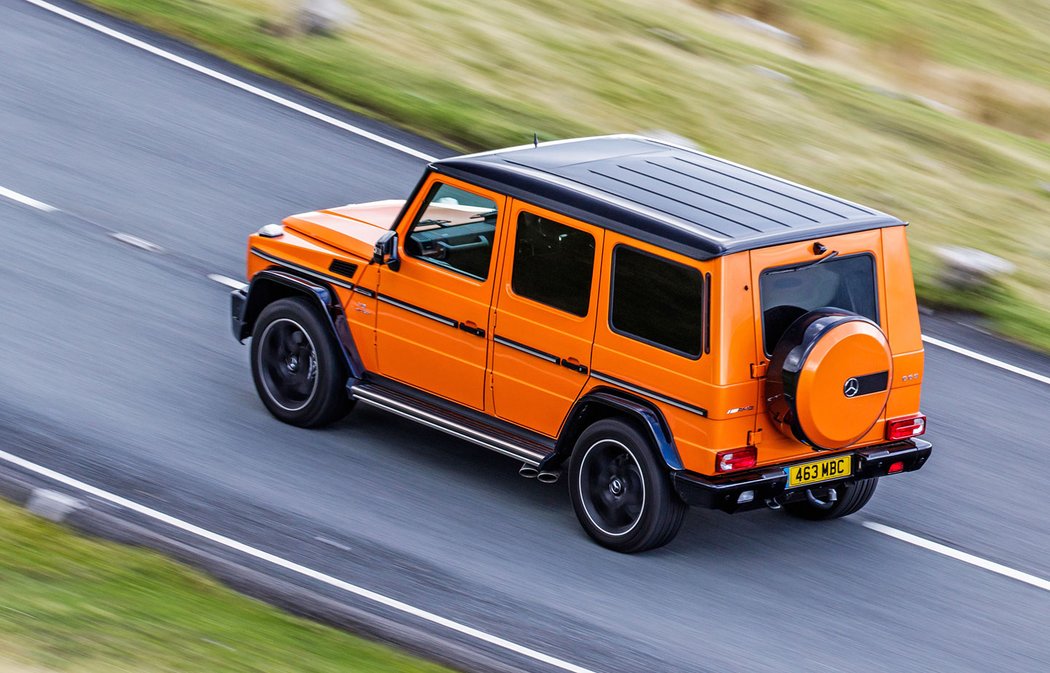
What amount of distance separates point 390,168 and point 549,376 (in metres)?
6.12

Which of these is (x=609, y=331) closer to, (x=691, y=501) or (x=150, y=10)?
(x=691, y=501)

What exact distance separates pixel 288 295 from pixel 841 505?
3.81 meters

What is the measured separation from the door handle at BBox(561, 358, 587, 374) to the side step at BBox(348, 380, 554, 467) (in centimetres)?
49

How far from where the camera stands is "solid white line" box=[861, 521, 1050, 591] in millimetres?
9406

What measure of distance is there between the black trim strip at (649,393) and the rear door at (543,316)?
118mm

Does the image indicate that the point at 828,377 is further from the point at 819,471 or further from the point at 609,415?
the point at 609,415

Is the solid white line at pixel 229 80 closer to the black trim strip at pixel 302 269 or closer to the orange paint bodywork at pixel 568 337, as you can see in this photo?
the black trim strip at pixel 302 269

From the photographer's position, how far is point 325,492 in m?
9.59

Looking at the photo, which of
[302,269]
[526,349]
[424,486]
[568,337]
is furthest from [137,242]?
[568,337]

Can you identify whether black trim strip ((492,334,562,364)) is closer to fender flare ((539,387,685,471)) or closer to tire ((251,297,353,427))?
fender flare ((539,387,685,471))

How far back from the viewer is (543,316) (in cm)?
910

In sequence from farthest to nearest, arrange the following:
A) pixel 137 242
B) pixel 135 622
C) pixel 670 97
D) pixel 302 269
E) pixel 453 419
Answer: pixel 670 97 < pixel 137 242 < pixel 302 269 < pixel 453 419 < pixel 135 622

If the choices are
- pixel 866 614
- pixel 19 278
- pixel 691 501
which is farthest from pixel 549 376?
pixel 19 278

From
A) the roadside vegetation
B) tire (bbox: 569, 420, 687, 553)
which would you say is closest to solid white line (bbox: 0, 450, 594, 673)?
tire (bbox: 569, 420, 687, 553)
